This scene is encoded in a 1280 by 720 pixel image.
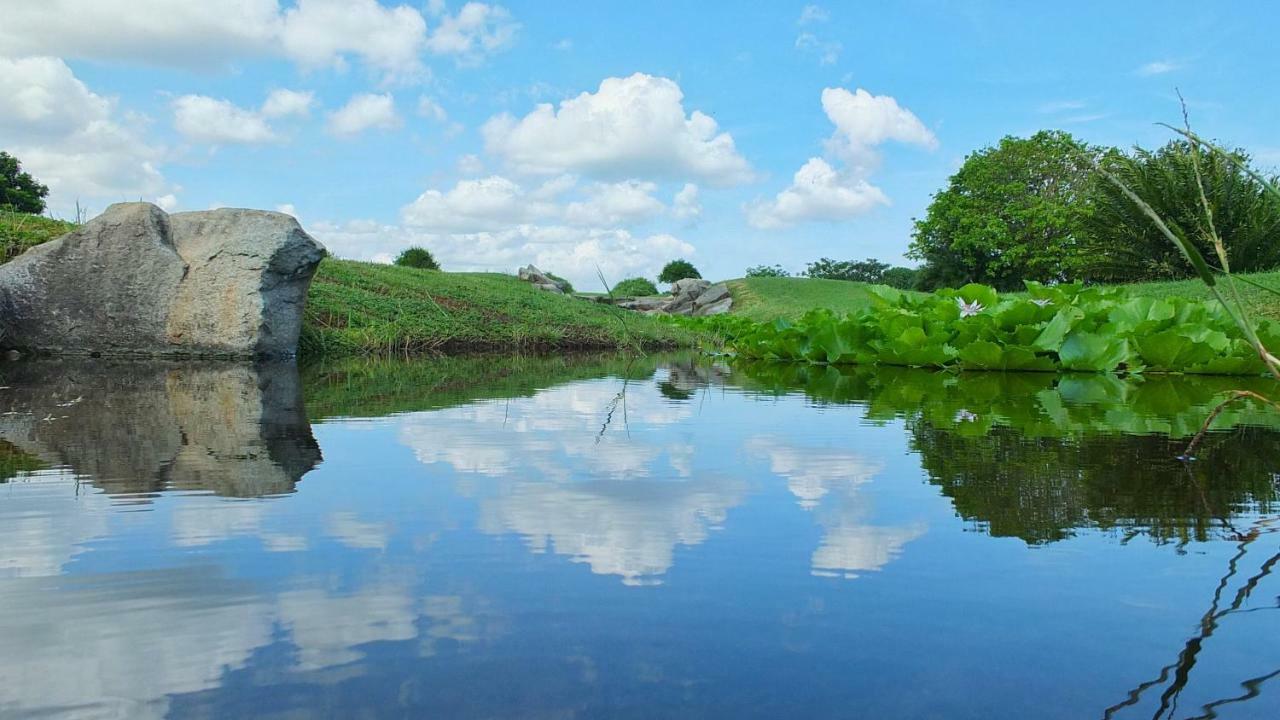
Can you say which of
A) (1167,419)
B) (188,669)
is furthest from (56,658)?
(1167,419)

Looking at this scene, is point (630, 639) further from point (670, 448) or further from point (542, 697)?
point (670, 448)

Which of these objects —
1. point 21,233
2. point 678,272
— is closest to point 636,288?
point 678,272

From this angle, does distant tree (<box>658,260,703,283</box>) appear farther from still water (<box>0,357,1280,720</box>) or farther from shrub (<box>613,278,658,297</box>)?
still water (<box>0,357,1280,720</box>)

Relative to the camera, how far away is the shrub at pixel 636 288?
34.6 m

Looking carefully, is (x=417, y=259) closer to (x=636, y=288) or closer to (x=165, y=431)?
(x=636, y=288)

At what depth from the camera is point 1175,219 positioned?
58.3 ft

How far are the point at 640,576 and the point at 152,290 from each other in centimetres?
810

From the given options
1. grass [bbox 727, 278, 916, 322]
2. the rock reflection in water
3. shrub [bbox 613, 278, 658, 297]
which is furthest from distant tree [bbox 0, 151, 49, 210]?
the rock reflection in water

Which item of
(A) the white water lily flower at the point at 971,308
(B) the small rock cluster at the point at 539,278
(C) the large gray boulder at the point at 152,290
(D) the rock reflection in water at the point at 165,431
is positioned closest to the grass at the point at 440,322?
(C) the large gray boulder at the point at 152,290

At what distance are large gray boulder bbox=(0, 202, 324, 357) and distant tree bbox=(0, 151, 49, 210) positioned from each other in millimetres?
24933

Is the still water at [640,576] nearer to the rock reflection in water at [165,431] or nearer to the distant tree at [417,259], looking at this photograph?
the rock reflection in water at [165,431]

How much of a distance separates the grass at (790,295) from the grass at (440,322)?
38.7 feet

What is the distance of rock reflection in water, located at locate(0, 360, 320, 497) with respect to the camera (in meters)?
1.82

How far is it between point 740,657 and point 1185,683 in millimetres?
381
